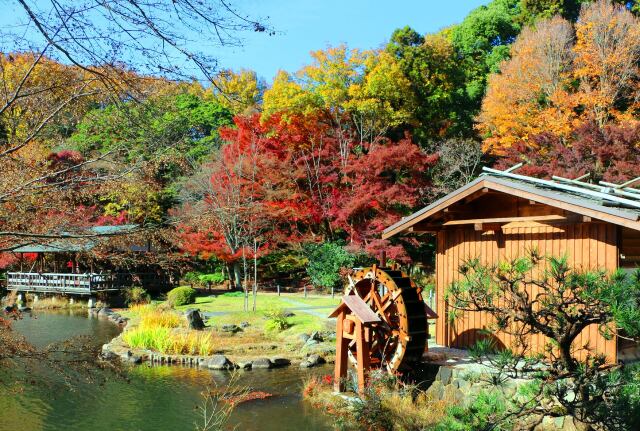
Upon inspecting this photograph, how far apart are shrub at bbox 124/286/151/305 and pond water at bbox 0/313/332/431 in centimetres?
1111

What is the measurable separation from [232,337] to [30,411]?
6.75 meters

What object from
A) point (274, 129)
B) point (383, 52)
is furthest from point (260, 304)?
point (383, 52)

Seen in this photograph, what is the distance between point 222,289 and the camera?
27.1m

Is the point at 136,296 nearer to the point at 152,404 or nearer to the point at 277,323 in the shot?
the point at 277,323

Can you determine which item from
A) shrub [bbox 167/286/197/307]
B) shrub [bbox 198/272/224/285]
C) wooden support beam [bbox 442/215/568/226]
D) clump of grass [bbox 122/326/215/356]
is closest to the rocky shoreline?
clump of grass [bbox 122/326/215/356]

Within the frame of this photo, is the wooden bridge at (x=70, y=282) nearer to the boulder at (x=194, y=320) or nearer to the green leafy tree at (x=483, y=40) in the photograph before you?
the boulder at (x=194, y=320)

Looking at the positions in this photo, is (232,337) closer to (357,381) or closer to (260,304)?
(260,304)

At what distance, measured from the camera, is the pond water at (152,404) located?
927 cm

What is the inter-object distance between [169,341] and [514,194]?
9067 mm

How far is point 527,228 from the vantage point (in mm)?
9922

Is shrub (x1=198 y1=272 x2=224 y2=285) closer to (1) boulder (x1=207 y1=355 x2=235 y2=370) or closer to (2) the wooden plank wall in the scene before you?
(1) boulder (x1=207 y1=355 x2=235 y2=370)

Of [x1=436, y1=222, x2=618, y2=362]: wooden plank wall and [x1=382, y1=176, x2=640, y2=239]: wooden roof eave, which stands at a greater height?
[x1=382, y1=176, x2=640, y2=239]: wooden roof eave

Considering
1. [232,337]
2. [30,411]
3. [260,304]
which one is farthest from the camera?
[260,304]

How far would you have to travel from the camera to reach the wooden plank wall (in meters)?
8.95
